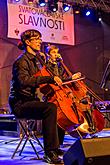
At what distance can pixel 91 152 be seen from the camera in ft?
5.55

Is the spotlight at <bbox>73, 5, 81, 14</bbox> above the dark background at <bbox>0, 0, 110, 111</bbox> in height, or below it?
above

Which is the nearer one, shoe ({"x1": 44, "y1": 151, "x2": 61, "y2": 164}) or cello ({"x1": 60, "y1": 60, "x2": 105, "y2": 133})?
shoe ({"x1": 44, "y1": 151, "x2": 61, "y2": 164})

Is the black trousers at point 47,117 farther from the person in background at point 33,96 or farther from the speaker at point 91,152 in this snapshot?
the speaker at point 91,152

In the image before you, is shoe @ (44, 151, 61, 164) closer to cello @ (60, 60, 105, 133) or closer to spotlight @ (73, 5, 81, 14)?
cello @ (60, 60, 105, 133)

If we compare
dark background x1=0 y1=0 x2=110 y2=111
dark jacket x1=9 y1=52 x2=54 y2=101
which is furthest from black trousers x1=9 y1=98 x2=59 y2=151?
dark background x1=0 y1=0 x2=110 y2=111

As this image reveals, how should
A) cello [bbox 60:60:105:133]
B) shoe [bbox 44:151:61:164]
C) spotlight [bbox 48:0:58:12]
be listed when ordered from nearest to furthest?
shoe [bbox 44:151:61:164]
cello [bbox 60:60:105:133]
spotlight [bbox 48:0:58:12]

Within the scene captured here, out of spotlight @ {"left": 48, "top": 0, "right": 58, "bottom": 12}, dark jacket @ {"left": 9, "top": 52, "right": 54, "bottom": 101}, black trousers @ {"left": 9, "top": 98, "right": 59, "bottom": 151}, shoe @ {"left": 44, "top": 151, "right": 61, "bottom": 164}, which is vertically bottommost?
shoe @ {"left": 44, "top": 151, "right": 61, "bottom": 164}

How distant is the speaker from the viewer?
5.48 feet

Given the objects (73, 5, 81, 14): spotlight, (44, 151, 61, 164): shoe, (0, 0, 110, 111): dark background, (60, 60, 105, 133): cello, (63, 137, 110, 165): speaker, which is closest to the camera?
(63, 137, 110, 165): speaker

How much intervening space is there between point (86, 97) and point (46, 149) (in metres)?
0.71

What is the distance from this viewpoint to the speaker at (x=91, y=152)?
167cm

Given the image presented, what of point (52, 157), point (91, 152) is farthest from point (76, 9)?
point (91, 152)

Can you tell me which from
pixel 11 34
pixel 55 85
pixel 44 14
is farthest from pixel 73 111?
pixel 44 14

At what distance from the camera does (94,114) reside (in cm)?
362
